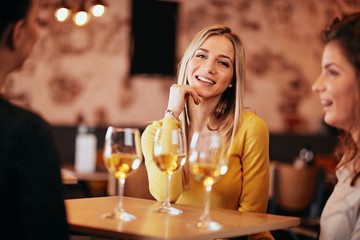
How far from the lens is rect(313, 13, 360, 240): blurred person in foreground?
1.65 m

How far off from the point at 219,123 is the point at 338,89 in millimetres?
997

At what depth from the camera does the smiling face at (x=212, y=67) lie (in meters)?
2.56

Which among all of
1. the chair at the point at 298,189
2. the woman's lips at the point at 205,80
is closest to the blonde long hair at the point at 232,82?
the woman's lips at the point at 205,80

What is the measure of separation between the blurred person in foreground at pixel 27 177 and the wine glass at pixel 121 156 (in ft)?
1.34

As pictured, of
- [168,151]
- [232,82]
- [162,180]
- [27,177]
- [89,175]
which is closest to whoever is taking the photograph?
[27,177]

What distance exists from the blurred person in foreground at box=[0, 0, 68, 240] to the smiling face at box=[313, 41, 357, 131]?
34.5 inches

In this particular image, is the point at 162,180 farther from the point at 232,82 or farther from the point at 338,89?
the point at 338,89

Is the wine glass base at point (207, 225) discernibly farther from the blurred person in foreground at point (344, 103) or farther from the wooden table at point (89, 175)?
the wooden table at point (89, 175)

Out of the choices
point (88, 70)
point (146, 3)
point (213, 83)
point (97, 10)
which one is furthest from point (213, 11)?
point (213, 83)

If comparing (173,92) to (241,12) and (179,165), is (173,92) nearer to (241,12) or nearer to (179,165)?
(179,165)

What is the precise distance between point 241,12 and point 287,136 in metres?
1.62

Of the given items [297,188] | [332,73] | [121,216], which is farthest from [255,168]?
[297,188]

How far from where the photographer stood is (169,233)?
1446 mm

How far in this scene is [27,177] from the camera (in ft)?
4.00
